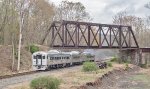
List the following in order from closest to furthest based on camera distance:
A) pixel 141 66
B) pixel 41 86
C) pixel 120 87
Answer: pixel 41 86
pixel 120 87
pixel 141 66

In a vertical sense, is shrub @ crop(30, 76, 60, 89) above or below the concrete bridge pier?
above

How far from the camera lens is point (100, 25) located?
79750mm

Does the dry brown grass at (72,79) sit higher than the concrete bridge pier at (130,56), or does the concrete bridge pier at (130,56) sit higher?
the dry brown grass at (72,79)

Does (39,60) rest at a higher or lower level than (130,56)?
higher

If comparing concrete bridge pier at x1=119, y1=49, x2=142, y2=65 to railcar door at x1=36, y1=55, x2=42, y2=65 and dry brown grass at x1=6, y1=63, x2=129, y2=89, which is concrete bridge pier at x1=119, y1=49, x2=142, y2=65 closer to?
railcar door at x1=36, y1=55, x2=42, y2=65

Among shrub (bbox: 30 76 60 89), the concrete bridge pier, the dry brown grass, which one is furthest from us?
the concrete bridge pier

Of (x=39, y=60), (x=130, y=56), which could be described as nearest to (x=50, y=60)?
(x=39, y=60)

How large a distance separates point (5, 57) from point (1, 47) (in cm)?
368

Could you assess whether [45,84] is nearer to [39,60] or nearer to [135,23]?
[39,60]

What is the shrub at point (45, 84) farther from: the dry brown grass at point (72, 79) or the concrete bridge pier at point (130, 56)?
the concrete bridge pier at point (130, 56)

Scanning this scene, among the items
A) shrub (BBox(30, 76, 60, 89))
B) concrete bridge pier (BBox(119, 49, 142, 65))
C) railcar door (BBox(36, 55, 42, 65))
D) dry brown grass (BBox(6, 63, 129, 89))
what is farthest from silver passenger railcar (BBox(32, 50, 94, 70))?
shrub (BBox(30, 76, 60, 89))

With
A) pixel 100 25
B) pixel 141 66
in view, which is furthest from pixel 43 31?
pixel 141 66

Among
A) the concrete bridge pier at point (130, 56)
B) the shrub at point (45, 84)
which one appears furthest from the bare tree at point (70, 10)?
the shrub at point (45, 84)

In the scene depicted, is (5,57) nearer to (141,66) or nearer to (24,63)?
(24,63)
